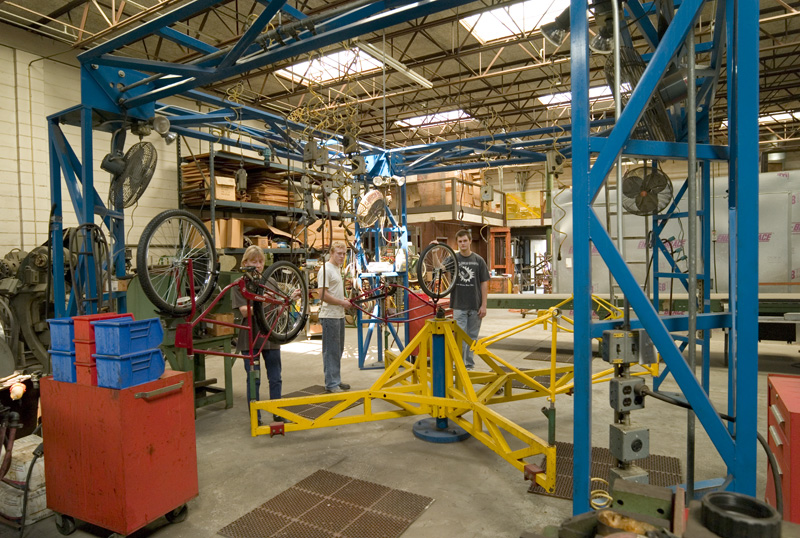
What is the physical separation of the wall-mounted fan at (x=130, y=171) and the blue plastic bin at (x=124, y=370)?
2.20 metres

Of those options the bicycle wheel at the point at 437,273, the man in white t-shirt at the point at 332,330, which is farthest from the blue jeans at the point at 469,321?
the man in white t-shirt at the point at 332,330

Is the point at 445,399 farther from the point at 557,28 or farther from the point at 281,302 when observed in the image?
A: the point at 557,28

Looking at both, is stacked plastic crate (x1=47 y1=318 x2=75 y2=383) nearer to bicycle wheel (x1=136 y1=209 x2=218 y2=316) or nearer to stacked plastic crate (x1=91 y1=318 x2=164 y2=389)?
stacked plastic crate (x1=91 y1=318 x2=164 y2=389)

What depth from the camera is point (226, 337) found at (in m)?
5.05

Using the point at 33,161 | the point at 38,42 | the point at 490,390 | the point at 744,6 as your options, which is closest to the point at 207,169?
the point at 33,161

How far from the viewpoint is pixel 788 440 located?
1.99m

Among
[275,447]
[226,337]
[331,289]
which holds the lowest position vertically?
[275,447]

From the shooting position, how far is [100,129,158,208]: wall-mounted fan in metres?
4.33

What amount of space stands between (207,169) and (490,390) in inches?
285

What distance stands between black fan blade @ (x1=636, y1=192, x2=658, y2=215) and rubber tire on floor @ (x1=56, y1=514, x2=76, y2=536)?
445cm

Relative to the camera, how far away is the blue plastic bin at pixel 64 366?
9.05ft

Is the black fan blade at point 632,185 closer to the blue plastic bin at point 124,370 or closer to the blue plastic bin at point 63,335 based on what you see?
the blue plastic bin at point 124,370

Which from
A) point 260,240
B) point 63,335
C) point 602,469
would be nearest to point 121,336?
point 63,335

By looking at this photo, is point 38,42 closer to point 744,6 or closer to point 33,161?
point 33,161
